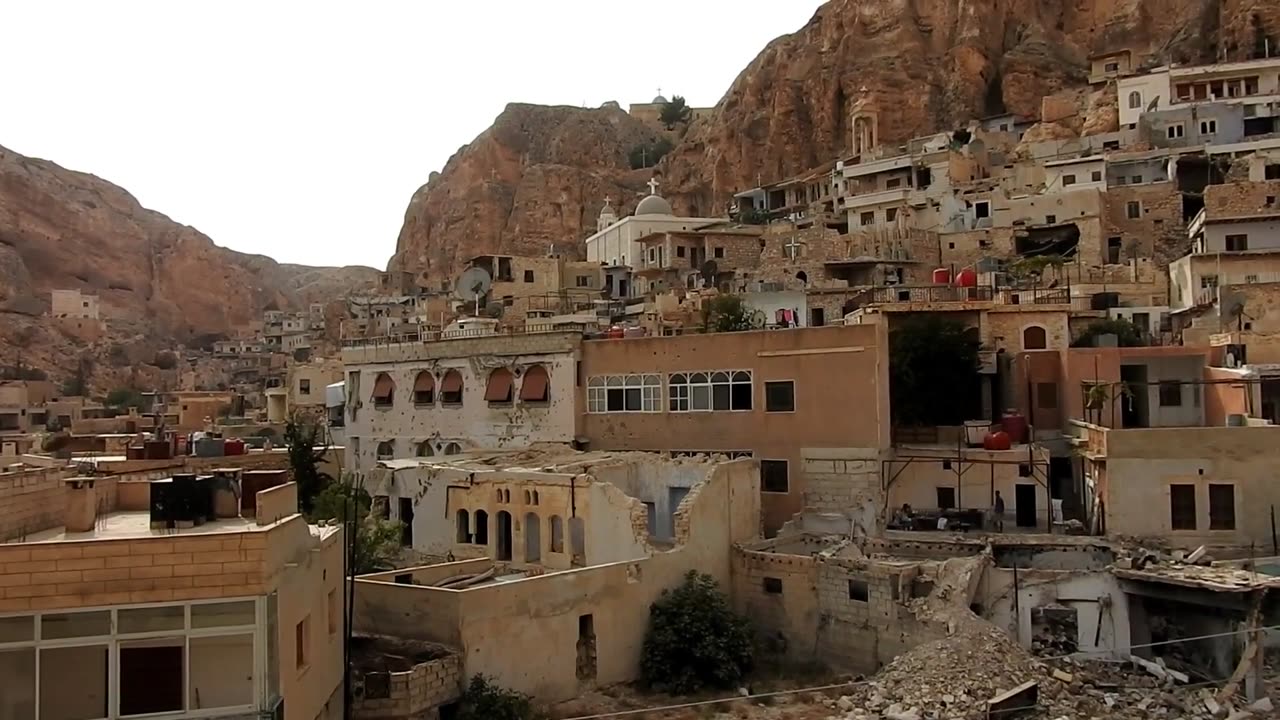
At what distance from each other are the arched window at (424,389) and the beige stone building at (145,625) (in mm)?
19548

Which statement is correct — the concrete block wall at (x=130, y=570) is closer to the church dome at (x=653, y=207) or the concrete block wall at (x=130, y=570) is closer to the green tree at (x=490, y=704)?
the green tree at (x=490, y=704)

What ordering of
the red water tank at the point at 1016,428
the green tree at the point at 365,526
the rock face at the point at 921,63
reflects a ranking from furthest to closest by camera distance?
the rock face at the point at 921,63 < the red water tank at the point at 1016,428 < the green tree at the point at 365,526

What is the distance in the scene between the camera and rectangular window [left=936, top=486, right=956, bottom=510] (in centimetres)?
2381

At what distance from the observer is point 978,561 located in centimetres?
1828

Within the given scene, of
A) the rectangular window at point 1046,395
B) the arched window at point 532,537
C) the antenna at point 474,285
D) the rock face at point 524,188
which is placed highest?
the rock face at point 524,188

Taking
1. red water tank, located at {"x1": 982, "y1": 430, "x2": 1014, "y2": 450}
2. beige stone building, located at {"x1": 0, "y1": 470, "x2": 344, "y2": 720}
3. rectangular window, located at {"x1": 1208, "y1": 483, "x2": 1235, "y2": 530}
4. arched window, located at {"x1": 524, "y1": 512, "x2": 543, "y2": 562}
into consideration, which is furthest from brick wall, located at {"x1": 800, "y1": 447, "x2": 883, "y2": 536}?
beige stone building, located at {"x1": 0, "y1": 470, "x2": 344, "y2": 720}

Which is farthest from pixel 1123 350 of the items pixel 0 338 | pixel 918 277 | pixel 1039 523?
pixel 0 338

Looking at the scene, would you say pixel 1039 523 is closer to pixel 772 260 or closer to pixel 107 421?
pixel 772 260

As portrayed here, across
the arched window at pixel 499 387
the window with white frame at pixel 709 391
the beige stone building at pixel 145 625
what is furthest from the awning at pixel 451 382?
the beige stone building at pixel 145 625

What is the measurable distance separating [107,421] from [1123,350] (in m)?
39.2

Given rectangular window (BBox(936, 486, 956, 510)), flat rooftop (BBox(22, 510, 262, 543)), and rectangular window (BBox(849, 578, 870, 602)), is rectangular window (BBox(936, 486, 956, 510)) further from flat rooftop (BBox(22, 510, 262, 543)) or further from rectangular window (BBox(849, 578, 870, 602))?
flat rooftop (BBox(22, 510, 262, 543))

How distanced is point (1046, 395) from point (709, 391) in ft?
30.6

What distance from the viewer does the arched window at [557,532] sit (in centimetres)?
2091

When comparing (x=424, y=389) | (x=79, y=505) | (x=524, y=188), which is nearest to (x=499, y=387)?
(x=424, y=389)
